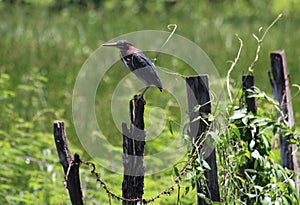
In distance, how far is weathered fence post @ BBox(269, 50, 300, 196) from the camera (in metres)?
3.74

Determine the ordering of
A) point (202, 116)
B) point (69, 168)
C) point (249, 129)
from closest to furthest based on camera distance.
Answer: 1. point (69, 168)
2. point (202, 116)
3. point (249, 129)

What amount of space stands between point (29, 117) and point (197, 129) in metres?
3.64

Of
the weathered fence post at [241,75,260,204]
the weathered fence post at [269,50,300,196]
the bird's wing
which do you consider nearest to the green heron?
the bird's wing

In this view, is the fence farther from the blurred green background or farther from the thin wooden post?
the blurred green background

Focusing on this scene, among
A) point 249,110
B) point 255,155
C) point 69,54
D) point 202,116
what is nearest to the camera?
point 202,116

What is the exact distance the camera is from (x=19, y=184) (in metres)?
4.78

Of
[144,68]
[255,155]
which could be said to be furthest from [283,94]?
[144,68]

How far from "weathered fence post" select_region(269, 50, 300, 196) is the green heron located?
1.29 metres

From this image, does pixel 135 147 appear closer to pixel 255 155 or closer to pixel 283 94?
pixel 255 155

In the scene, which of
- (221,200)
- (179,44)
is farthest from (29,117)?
(221,200)

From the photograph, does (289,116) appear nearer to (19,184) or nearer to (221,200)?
(221,200)

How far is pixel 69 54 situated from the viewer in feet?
28.4

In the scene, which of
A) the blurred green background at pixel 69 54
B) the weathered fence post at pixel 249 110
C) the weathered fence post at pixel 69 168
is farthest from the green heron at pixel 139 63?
the blurred green background at pixel 69 54

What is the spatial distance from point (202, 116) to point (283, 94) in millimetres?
1061
